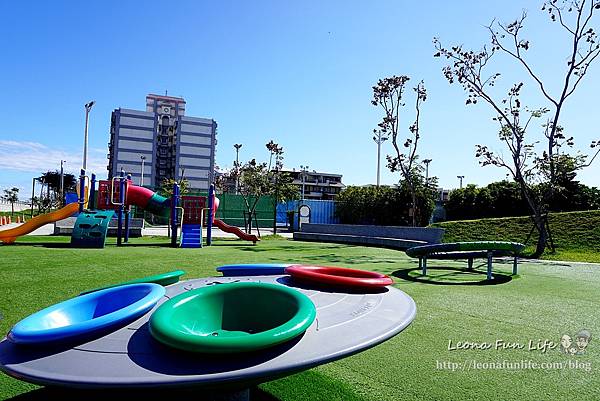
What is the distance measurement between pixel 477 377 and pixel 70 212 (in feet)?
49.7

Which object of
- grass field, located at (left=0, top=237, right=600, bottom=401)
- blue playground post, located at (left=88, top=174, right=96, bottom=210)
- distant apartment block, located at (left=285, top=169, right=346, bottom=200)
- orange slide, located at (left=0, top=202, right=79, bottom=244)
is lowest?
grass field, located at (left=0, top=237, right=600, bottom=401)

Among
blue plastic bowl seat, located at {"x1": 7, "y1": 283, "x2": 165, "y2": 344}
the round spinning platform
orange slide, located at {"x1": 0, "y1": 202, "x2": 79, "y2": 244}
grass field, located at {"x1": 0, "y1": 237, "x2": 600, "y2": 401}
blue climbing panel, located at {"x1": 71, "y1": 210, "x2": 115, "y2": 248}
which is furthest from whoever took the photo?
orange slide, located at {"x1": 0, "y1": 202, "x2": 79, "y2": 244}

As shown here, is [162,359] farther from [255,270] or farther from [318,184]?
[318,184]

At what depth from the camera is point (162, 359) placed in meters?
2.07

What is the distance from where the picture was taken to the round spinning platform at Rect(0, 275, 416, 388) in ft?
6.22

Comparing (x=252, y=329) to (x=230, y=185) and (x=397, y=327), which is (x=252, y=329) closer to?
(x=397, y=327)

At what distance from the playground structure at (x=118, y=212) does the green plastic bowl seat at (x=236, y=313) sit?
470 inches

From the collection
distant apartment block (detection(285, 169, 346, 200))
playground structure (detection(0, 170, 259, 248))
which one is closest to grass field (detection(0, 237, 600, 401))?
playground structure (detection(0, 170, 259, 248))

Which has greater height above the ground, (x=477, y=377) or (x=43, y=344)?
(x=43, y=344)

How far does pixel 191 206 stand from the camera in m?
16.8

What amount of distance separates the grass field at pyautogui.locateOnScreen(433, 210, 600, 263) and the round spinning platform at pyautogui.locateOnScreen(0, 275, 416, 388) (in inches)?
532

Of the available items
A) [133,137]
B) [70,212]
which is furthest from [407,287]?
[133,137]

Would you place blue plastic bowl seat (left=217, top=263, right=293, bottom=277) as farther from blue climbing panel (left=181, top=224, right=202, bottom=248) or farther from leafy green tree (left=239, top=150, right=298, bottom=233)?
leafy green tree (left=239, top=150, right=298, bottom=233)

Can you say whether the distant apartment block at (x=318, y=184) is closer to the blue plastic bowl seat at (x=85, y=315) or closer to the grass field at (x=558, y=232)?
the grass field at (x=558, y=232)
